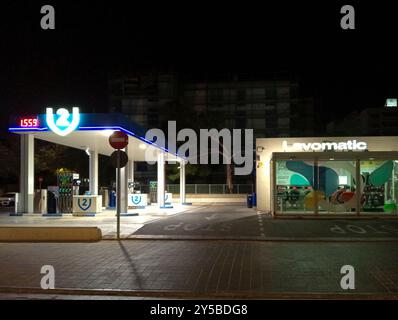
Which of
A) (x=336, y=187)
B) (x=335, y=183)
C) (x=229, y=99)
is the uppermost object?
(x=229, y=99)

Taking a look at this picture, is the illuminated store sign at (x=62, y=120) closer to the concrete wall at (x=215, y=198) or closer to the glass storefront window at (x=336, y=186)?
the glass storefront window at (x=336, y=186)

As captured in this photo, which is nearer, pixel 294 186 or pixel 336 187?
pixel 336 187

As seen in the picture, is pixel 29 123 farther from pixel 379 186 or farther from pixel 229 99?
pixel 229 99

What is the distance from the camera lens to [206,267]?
10.4 meters

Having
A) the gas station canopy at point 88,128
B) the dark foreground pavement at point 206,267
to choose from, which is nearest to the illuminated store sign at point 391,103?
the gas station canopy at point 88,128

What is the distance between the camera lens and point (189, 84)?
256 ft

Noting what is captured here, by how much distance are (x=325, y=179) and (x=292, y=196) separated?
1.64 metres

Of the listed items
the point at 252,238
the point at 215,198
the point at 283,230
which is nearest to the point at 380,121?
the point at 215,198

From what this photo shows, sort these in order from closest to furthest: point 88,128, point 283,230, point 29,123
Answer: point 283,230, point 88,128, point 29,123

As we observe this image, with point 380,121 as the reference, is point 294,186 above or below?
below

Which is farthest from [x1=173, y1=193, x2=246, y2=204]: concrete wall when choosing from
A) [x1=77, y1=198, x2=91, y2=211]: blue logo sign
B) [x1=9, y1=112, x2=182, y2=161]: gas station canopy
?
[x1=77, y1=198, x2=91, y2=211]: blue logo sign

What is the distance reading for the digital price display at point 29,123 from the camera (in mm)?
23297

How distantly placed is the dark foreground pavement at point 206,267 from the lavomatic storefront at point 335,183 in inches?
329

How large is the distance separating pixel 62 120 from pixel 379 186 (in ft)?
46.1
